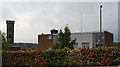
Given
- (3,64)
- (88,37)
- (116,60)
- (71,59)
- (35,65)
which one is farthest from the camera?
(88,37)

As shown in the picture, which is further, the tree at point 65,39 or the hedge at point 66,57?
the tree at point 65,39

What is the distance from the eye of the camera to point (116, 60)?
1050 cm

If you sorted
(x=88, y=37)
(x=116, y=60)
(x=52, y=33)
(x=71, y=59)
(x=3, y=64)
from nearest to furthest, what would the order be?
(x=116, y=60), (x=71, y=59), (x=3, y=64), (x=88, y=37), (x=52, y=33)

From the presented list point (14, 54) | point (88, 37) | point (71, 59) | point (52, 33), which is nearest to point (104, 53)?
point (71, 59)

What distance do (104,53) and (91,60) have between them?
2.90 feet

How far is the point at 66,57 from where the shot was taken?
37.5ft

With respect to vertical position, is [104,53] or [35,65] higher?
[104,53]

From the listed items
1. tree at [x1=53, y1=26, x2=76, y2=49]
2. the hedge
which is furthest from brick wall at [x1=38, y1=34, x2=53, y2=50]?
the hedge

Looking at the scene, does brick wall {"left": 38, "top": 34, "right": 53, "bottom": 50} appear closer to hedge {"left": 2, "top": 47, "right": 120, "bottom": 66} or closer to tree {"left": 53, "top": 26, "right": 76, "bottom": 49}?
tree {"left": 53, "top": 26, "right": 76, "bottom": 49}

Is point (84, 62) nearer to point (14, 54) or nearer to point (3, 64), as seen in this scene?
point (14, 54)

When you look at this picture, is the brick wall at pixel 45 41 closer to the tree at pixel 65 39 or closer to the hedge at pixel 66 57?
the tree at pixel 65 39

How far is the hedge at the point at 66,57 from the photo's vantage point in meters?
10.7

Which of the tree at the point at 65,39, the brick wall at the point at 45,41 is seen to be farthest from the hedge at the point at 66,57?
the brick wall at the point at 45,41

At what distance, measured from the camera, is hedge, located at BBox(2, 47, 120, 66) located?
35.0ft
